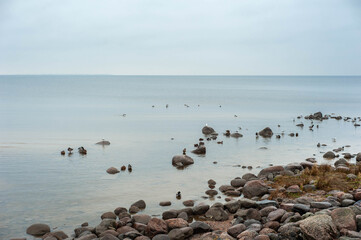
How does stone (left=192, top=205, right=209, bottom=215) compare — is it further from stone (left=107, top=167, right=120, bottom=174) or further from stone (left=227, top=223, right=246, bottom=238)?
stone (left=107, top=167, right=120, bottom=174)

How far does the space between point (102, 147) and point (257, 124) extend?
25.4 m

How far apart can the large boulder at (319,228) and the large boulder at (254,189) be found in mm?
7138

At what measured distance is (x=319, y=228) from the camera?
11.7m

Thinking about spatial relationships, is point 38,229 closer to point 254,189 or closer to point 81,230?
point 81,230

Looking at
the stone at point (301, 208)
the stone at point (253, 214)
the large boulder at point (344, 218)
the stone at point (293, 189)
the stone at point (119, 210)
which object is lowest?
the stone at point (119, 210)

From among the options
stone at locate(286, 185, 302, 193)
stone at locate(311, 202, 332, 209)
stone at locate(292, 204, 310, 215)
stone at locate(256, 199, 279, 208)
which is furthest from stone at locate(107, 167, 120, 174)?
stone at locate(311, 202, 332, 209)

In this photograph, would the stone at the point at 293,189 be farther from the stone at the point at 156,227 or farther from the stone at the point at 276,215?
the stone at the point at 156,227

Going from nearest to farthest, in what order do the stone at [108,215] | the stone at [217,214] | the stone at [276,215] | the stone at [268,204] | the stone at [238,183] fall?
1. the stone at [276,215]
2. the stone at [217,214]
3. the stone at [268,204]
4. the stone at [108,215]
5. the stone at [238,183]

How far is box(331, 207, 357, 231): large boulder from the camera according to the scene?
12203mm

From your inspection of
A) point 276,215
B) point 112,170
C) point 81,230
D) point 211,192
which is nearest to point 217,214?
point 276,215

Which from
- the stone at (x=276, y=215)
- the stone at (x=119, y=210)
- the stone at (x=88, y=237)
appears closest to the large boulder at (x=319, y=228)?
the stone at (x=276, y=215)

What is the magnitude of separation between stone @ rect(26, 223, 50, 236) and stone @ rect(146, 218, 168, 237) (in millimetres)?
4265

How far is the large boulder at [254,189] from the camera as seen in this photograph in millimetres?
19286

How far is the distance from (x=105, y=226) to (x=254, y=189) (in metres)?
7.97
